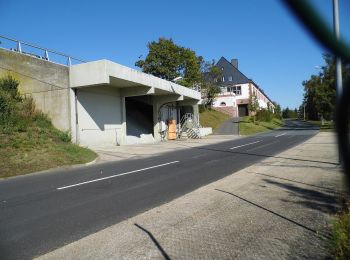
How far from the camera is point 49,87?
2670cm

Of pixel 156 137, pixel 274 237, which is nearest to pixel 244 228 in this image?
pixel 274 237

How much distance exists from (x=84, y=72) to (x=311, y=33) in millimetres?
25995

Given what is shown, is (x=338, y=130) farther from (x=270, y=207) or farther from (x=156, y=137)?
(x=156, y=137)

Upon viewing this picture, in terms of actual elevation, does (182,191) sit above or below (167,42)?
below

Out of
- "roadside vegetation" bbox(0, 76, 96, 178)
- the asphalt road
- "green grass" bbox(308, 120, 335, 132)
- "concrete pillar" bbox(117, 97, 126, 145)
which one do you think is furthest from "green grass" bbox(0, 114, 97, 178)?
"green grass" bbox(308, 120, 335, 132)

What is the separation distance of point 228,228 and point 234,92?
85.5 meters

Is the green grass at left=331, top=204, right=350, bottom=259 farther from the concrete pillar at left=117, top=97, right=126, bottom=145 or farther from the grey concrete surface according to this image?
the concrete pillar at left=117, top=97, right=126, bottom=145

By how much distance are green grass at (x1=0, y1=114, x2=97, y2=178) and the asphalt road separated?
179 cm

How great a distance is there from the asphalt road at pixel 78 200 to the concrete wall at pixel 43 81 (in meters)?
11.3

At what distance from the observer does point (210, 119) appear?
67250 mm

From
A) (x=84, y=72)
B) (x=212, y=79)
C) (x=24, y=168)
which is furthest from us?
(x=212, y=79)

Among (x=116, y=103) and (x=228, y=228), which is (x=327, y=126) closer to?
(x=116, y=103)

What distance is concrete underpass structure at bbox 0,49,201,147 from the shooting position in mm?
26281

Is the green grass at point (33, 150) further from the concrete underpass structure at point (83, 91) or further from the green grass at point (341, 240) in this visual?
the green grass at point (341, 240)
